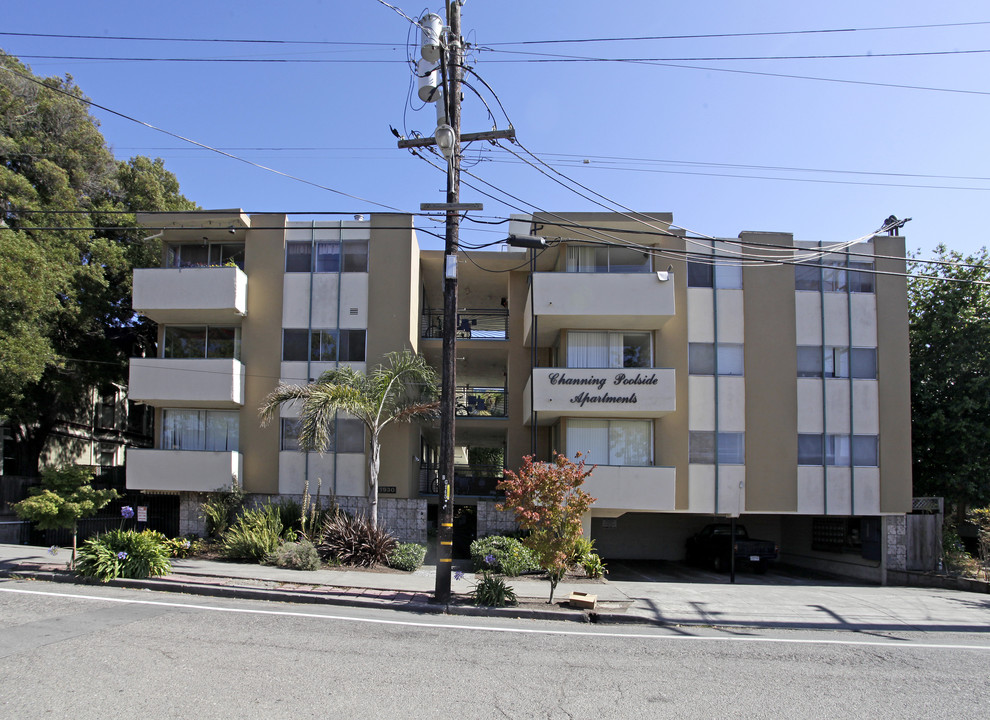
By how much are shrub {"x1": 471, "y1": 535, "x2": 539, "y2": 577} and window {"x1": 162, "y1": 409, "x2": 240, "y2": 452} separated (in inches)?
344

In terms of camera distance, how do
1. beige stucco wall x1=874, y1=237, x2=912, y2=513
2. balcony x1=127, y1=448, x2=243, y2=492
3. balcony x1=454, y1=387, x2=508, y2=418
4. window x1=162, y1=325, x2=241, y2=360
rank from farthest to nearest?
balcony x1=454, y1=387, x2=508, y2=418, window x1=162, y1=325, x2=241, y2=360, beige stucco wall x1=874, y1=237, x2=912, y2=513, balcony x1=127, y1=448, x2=243, y2=492

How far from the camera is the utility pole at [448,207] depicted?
12312 mm

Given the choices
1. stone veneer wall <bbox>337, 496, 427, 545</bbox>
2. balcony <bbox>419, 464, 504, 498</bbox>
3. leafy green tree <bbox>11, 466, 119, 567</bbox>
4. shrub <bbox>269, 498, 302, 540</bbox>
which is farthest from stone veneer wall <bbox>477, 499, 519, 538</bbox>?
leafy green tree <bbox>11, 466, 119, 567</bbox>

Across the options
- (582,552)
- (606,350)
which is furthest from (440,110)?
(582,552)

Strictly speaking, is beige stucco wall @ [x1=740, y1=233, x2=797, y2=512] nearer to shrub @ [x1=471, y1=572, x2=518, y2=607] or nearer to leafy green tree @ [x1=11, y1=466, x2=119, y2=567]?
shrub @ [x1=471, y1=572, x2=518, y2=607]

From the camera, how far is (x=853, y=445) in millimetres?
19812

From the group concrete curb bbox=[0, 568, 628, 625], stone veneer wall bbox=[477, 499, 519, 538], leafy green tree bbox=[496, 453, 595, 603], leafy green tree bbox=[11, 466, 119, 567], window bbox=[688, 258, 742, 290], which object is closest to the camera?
concrete curb bbox=[0, 568, 628, 625]

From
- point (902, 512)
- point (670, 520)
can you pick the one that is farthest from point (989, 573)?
point (670, 520)

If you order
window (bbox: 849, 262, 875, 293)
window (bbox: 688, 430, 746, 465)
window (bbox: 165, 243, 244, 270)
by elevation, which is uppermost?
window (bbox: 165, 243, 244, 270)

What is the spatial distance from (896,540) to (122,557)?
2038 centimetres

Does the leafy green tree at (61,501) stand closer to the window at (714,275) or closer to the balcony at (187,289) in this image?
the balcony at (187,289)

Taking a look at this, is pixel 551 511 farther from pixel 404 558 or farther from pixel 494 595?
pixel 404 558

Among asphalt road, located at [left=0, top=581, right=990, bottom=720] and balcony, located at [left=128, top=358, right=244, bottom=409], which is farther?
balcony, located at [left=128, top=358, right=244, bottom=409]

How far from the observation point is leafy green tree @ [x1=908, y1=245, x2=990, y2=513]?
72.5 ft
